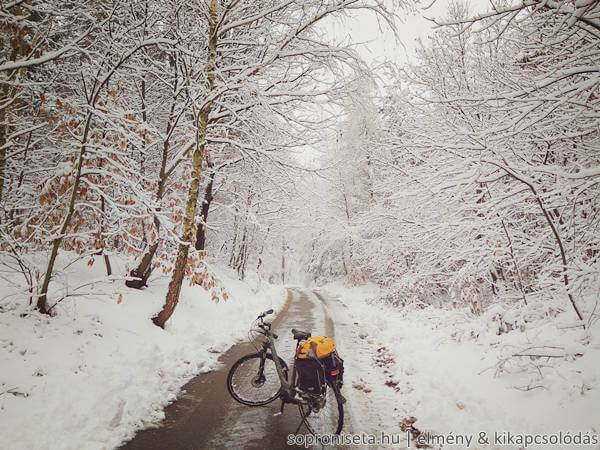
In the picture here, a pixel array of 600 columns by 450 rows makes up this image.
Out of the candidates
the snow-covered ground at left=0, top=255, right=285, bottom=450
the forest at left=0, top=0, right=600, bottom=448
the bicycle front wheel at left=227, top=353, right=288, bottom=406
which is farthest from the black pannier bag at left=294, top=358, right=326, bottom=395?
the forest at left=0, top=0, right=600, bottom=448

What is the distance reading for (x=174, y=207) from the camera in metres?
7.53

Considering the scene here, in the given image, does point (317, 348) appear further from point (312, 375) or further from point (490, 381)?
point (490, 381)

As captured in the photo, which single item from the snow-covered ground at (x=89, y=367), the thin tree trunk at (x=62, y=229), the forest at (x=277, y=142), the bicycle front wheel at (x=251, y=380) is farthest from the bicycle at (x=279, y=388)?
the thin tree trunk at (x=62, y=229)

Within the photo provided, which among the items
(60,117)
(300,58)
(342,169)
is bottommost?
(60,117)

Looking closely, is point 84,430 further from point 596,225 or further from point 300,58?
point 300,58

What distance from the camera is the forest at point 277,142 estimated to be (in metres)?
4.60

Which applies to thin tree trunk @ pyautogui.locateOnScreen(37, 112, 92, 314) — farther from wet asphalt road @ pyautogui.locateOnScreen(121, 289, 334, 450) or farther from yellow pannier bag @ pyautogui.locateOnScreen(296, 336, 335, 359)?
yellow pannier bag @ pyautogui.locateOnScreen(296, 336, 335, 359)

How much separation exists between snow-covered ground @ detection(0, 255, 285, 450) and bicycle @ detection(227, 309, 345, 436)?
1.18 m

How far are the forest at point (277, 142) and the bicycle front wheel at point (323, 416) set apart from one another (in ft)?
7.86

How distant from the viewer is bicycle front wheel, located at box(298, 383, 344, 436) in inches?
173

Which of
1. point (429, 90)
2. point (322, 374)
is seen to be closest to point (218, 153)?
point (429, 90)

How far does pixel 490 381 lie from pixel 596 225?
117 inches

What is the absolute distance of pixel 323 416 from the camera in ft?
15.9

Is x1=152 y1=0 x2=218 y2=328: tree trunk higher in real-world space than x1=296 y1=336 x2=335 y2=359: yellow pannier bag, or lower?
higher
